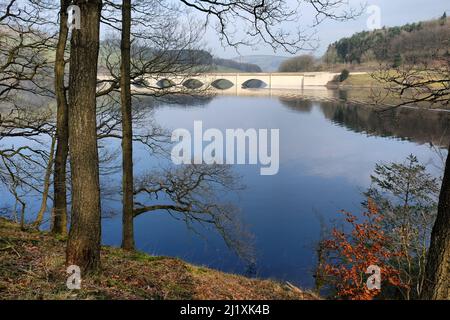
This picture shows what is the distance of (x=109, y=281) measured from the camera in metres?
3.93

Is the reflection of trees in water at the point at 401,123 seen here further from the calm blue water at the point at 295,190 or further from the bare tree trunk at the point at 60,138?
the bare tree trunk at the point at 60,138

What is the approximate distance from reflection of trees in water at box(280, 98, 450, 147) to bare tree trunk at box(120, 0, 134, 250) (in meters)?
16.9

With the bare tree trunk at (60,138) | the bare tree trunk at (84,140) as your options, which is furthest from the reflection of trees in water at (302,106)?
the bare tree trunk at (84,140)

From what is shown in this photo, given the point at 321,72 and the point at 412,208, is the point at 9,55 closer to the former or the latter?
the point at 412,208

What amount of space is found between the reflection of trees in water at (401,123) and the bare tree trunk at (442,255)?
17.1m

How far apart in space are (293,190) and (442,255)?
614 inches

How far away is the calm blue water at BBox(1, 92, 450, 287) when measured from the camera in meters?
14.3

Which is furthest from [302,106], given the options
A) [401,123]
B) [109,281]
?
[109,281]

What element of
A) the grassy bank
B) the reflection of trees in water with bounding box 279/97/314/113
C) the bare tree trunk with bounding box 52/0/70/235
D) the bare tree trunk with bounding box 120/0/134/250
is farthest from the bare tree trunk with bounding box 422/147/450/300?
the reflection of trees in water with bounding box 279/97/314/113

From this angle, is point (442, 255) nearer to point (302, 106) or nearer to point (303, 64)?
point (302, 106)

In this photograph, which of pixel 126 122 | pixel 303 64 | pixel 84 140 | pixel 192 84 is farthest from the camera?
pixel 303 64

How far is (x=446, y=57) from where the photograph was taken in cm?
549
